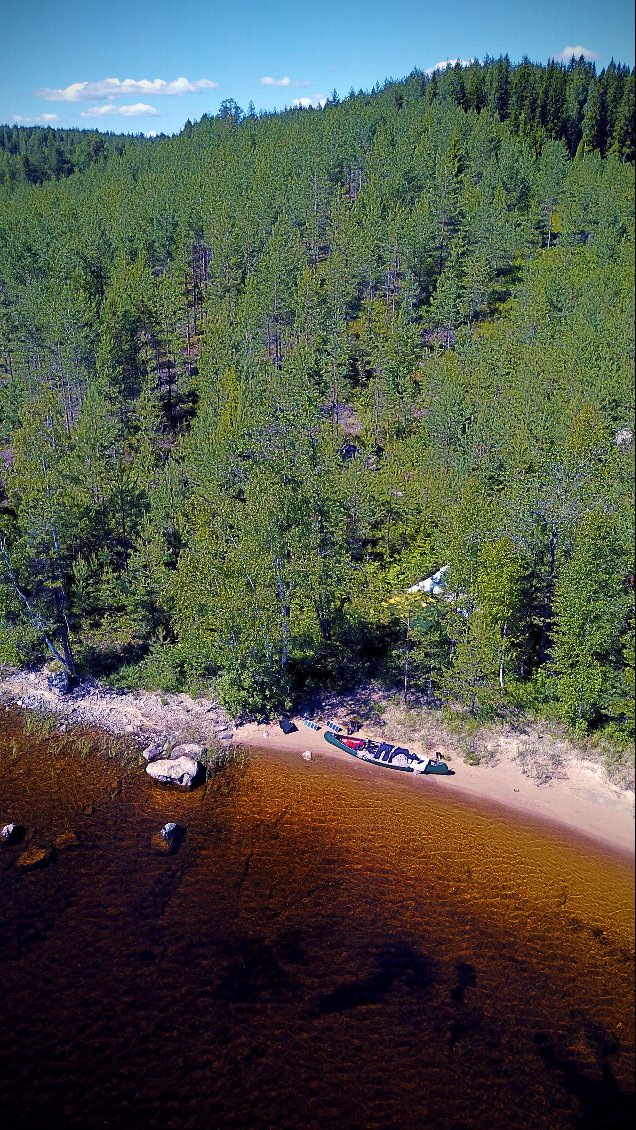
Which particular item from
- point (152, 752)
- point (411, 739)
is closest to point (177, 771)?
point (152, 752)

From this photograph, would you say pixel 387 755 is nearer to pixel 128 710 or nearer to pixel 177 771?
pixel 177 771

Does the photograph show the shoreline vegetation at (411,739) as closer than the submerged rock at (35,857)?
Yes

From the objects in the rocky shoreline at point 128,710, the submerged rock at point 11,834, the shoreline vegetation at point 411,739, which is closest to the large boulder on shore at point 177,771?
the shoreline vegetation at point 411,739

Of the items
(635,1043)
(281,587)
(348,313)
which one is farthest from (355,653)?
(348,313)

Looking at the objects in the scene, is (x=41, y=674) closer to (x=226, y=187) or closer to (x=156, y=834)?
(x=156, y=834)

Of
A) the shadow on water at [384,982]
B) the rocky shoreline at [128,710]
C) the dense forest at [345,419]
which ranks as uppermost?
the dense forest at [345,419]

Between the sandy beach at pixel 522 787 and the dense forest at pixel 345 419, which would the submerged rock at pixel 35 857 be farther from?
the dense forest at pixel 345 419
